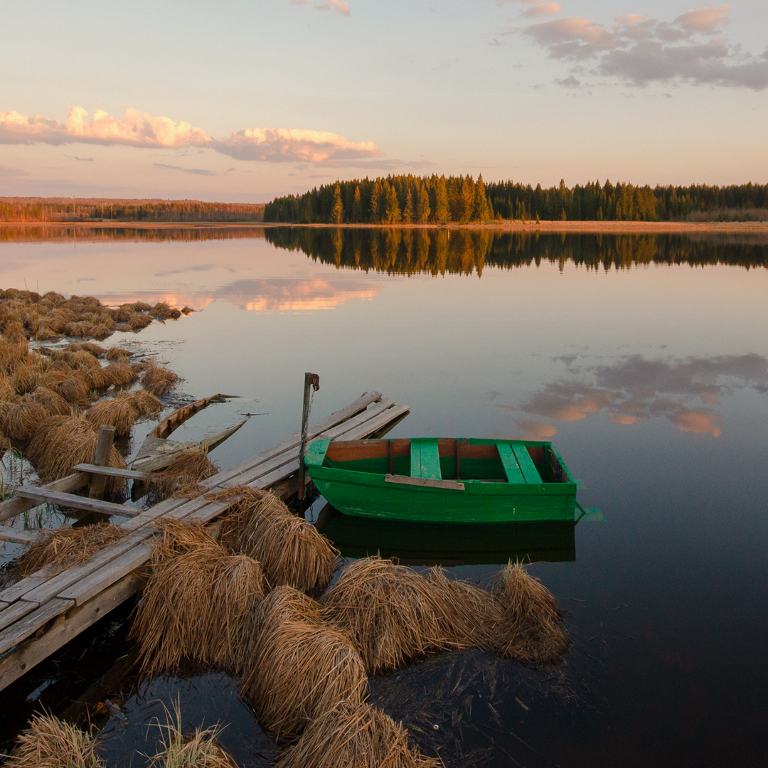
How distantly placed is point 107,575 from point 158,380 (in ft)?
34.5

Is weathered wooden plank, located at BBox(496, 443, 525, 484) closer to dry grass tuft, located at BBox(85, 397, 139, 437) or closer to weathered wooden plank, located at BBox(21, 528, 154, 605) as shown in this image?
weathered wooden plank, located at BBox(21, 528, 154, 605)

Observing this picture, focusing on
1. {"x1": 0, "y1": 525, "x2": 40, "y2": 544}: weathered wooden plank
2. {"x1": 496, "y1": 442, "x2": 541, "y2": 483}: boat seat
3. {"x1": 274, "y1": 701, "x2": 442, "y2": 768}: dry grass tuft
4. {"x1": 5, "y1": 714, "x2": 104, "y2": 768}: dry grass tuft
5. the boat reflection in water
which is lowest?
the boat reflection in water

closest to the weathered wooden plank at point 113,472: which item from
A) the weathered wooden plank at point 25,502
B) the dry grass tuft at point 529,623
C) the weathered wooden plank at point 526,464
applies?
the weathered wooden plank at point 25,502

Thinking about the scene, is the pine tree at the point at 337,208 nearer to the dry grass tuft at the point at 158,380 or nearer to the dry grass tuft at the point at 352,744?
the dry grass tuft at the point at 158,380

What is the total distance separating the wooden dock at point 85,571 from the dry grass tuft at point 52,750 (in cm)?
81

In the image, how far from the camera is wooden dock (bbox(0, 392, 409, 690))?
18.5 feet

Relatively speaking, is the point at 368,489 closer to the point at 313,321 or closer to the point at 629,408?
the point at 629,408

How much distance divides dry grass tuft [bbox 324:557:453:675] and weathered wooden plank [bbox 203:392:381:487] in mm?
3640

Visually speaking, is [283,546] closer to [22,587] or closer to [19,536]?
[22,587]

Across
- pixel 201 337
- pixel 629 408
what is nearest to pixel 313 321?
pixel 201 337

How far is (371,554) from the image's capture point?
9.02m

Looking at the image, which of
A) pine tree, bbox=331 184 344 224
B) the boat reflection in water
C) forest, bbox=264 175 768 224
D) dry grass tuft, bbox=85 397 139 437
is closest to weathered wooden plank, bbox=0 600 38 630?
the boat reflection in water

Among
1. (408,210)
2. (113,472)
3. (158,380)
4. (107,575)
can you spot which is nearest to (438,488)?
(107,575)

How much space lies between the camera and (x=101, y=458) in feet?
32.1
